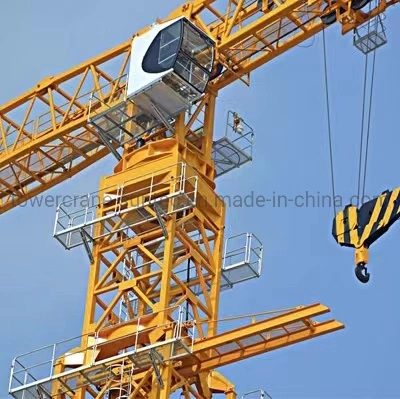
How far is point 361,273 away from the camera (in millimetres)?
45125

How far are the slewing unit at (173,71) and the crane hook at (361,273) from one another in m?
7.42

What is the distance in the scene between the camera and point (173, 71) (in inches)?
1986

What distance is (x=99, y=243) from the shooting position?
165 ft

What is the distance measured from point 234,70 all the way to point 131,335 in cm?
800

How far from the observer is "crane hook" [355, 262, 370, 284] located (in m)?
44.9

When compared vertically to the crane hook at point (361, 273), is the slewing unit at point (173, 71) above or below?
above

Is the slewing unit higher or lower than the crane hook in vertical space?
higher

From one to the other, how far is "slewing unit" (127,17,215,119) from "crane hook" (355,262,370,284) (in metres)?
7.42

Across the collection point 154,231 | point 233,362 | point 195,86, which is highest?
point 195,86

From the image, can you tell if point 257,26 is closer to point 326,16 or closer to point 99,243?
point 326,16

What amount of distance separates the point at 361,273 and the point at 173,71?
7980mm

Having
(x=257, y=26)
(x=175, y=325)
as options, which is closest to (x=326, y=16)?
(x=257, y=26)

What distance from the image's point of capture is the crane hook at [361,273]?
44938 millimetres

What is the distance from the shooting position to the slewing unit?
5066cm
